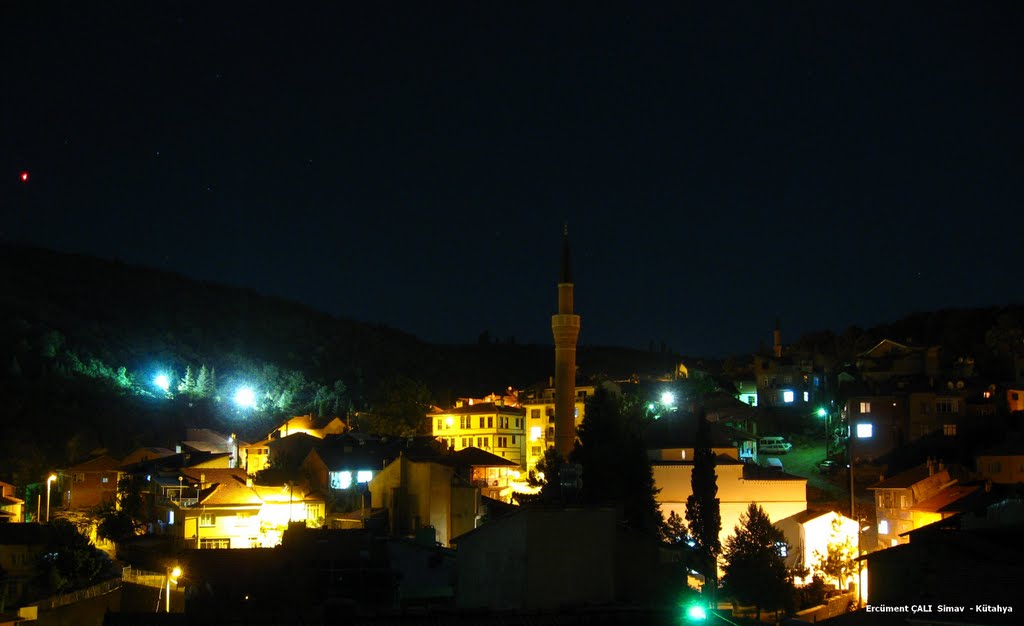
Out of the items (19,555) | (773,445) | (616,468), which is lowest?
(19,555)

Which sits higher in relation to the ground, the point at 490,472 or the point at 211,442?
the point at 211,442

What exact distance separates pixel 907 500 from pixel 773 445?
60.6 feet

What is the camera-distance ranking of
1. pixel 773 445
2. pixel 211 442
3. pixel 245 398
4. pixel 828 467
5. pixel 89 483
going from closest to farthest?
pixel 89 483 < pixel 828 467 < pixel 773 445 < pixel 211 442 < pixel 245 398

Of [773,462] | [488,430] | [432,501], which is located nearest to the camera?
[432,501]

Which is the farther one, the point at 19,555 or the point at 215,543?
the point at 215,543

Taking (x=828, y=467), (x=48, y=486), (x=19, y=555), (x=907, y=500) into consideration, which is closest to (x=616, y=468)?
(x=907, y=500)

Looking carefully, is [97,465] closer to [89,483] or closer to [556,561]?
[89,483]

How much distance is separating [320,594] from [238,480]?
74.2ft

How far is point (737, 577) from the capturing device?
3114cm

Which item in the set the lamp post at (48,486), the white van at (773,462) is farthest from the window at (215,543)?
the white van at (773,462)

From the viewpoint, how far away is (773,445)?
5669 cm

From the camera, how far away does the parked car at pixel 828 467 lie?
166ft

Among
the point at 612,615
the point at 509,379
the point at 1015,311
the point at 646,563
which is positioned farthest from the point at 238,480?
the point at 509,379

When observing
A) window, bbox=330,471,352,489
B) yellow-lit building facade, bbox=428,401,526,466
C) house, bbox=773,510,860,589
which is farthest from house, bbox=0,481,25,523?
house, bbox=773,510,860,589
